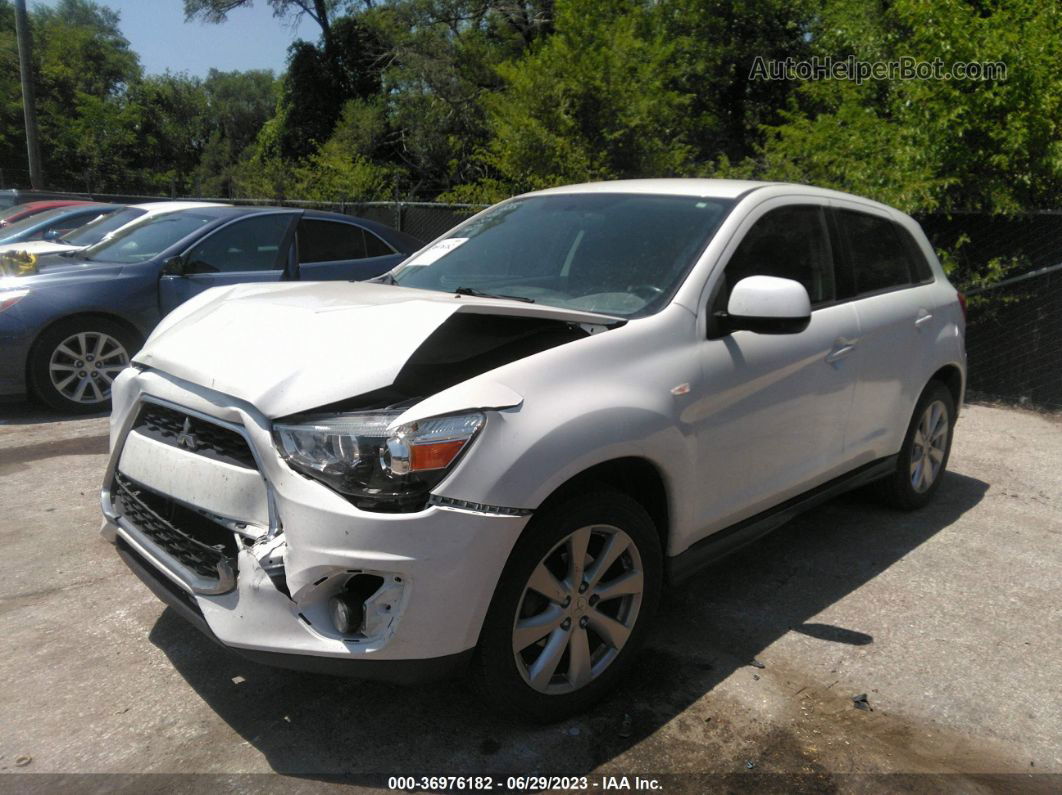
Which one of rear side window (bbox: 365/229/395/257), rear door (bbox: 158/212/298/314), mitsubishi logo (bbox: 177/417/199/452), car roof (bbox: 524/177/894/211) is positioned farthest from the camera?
rear side window (bbox: 365/229/395/257)

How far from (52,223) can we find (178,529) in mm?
9648

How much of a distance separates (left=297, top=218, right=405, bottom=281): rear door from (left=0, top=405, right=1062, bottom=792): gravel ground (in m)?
3.82

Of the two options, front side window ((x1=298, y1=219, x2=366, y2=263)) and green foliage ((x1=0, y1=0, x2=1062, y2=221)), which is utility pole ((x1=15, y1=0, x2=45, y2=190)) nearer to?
green foliage ((x1=0, y1=0, x2=1062, y2=221))

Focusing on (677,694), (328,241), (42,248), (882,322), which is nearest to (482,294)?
(677,694)

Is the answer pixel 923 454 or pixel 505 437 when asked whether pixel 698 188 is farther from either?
pixel 923 454

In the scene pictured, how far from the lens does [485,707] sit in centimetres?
284

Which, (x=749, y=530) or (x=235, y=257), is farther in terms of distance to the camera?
(x=235, y=257)

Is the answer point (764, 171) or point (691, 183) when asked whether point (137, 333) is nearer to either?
point (691, 183)

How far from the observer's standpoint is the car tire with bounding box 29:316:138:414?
22.0ft

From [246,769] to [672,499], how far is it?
63.5 inches

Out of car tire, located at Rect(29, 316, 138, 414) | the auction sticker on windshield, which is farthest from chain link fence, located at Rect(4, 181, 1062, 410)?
car tire, located at Rect(29, 316, 138, 414)

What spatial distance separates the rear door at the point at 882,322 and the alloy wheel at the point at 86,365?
531 cm

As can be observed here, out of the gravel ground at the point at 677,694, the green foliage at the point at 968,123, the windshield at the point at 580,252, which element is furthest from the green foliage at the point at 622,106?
the windshield at the point at 580,252

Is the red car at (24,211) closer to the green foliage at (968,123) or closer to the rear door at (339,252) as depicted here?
the rear door at (339,252)
